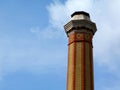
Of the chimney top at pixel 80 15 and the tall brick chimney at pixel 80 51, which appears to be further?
the chimney top at pixel 80 15

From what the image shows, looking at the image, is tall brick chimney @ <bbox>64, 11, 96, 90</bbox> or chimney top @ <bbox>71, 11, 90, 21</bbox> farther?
chimney top @ <bbox>71, 11, 90, 21</bbox>

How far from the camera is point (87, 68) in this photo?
2738cm

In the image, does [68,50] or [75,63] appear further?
→ [68,50]

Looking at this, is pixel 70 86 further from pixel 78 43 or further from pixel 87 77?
pixel 78 43

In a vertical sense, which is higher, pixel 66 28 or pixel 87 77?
pixel 66 28

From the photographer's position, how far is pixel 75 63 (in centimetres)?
2741

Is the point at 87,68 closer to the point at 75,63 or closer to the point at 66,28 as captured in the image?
the point at 75,63

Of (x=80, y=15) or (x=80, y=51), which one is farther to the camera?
(x=80, y=15)

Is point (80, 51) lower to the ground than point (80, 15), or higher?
lower

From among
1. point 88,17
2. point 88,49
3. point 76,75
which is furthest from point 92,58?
point 88,17

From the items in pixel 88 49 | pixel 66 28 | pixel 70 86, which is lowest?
pixel 70 86

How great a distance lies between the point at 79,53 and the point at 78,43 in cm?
127

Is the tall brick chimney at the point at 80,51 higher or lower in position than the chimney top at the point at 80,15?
lower

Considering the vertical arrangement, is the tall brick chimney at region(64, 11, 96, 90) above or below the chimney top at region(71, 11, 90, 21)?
below
